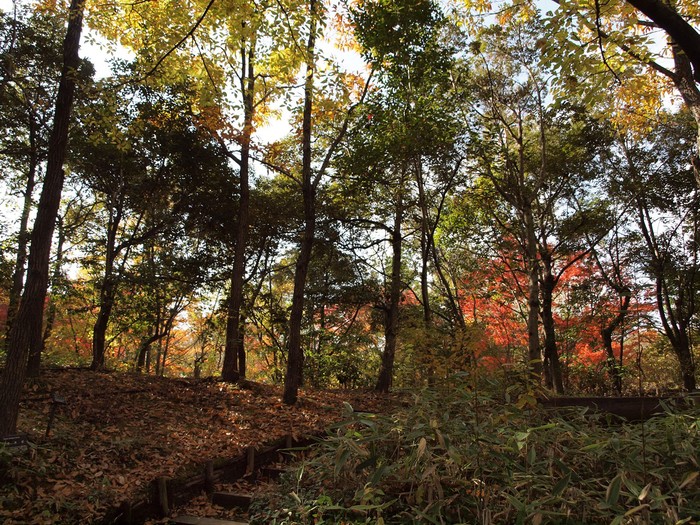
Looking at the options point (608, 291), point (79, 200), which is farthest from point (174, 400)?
point (608, 291)

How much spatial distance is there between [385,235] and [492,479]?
11934 millimetres

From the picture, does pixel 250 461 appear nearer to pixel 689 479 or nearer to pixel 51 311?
pixel 689 479

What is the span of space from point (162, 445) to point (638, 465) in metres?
5.05

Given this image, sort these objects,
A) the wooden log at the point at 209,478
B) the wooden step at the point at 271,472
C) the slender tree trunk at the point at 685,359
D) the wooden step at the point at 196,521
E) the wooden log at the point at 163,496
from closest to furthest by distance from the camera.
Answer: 1. the wooden step at the point at 196,521
2. the wooden log at the point at 163,496
3. the wooden log at the point at 209,478
4. the wooden step at the point at 271,472
5. the slender tree trunk at the point at 685,359

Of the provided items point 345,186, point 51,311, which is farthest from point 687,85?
point 51,311

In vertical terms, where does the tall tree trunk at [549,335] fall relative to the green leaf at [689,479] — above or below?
above

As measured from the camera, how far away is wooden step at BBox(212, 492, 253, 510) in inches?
174

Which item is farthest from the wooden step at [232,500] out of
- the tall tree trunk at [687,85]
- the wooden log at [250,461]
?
the tall tree trunk at [687,85]

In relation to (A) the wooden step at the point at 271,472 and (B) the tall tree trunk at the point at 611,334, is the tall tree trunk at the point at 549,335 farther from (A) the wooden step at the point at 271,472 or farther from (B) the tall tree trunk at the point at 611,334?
(A) the wooden step at the point at 271,472

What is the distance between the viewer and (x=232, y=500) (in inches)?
176

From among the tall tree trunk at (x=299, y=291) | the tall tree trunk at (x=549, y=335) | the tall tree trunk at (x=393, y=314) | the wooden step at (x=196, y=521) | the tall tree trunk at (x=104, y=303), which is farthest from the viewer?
the tall tree trunk at (x=549, y=335)

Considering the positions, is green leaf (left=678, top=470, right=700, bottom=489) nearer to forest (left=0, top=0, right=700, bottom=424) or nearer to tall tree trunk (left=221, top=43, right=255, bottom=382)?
forest (left=0, top=0, right=700, bottom=424)

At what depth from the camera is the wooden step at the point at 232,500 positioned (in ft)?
14.5

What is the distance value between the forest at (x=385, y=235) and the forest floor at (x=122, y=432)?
60mm
